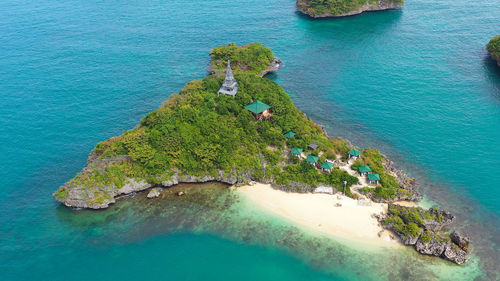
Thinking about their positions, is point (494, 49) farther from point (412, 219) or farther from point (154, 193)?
point (154, 193)

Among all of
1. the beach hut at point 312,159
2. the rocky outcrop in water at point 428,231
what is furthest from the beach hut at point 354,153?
the rocky outcrop in water at point 428,231

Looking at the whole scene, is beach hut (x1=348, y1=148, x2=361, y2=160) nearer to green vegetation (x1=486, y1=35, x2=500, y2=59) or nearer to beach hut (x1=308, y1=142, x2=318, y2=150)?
beach hut (x1=308, y1=142, x2=318, y2=150)

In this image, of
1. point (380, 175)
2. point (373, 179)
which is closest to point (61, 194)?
point (373, 179)

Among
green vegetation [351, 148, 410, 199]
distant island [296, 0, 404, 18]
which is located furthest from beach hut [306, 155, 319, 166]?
distant island [296, 0, 404, 18]

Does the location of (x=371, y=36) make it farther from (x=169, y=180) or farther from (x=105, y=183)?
(x=105, y=183)

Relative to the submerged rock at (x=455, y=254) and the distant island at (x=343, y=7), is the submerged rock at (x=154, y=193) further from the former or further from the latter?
the distant island at (x=343, y=7)
